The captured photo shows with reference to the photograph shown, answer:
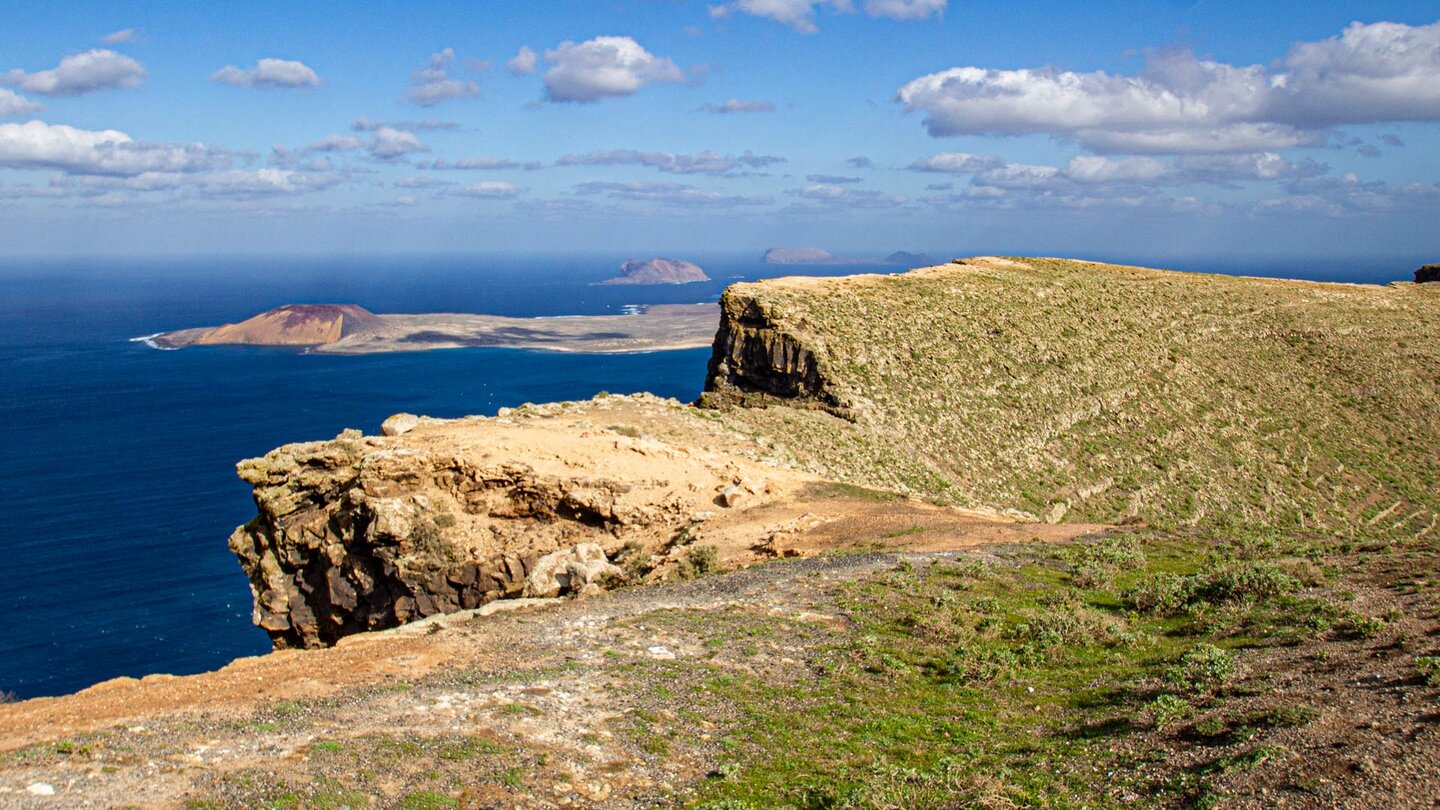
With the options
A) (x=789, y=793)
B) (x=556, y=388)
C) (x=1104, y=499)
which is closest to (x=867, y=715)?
(x=789, y=793)

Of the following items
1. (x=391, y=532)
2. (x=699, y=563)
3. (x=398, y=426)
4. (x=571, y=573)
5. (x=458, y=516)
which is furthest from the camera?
(x=398, y=426)

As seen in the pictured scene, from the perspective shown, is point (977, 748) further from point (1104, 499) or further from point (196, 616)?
point (196, 616)

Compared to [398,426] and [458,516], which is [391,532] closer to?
[458,516]

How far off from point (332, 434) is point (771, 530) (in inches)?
3836

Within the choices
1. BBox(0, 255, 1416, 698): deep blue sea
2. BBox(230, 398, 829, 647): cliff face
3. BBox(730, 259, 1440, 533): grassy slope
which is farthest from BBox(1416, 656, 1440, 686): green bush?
BBox(0, 255, 1416, 698): deep blue sea

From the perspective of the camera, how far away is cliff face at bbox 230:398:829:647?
2631cm

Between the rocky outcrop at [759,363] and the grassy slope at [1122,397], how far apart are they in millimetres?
751

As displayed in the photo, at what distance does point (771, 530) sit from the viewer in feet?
83.8

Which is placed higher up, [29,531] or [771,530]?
[771,530]

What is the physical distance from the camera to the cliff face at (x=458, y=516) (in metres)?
26.3

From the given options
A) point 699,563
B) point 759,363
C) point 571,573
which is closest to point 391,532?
point 571,573

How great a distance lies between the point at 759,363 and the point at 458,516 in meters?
21.4

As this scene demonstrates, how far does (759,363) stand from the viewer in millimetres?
45719

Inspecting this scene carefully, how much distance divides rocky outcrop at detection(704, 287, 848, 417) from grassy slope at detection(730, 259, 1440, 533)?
0.75 metres
